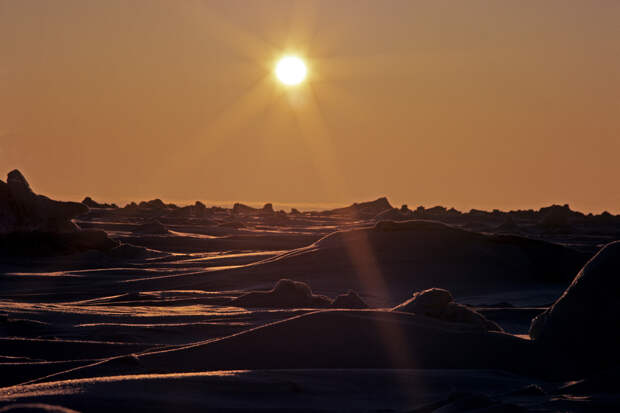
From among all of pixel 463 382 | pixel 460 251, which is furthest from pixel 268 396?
pixel 460 251

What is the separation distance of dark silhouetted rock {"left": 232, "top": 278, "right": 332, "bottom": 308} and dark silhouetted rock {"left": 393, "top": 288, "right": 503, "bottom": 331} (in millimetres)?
1969

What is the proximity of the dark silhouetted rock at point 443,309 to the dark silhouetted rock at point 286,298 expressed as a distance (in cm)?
197

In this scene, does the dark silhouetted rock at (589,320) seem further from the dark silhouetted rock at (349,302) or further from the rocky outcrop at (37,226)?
the rocky outcrop at (37,226)

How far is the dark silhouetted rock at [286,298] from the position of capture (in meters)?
7.44

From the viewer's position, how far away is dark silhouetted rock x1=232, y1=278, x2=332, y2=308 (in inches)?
293

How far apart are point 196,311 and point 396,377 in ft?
11.0

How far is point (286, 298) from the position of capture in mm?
7625

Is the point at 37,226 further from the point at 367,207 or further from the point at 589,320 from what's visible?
the point at 367,207

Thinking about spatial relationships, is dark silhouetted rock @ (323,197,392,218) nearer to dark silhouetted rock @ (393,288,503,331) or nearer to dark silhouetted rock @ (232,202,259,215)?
dark silhouetted rock @ (232,202,259,215)

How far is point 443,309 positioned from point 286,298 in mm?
2501

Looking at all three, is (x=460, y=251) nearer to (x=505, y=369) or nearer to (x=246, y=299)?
(x=246, y=299)

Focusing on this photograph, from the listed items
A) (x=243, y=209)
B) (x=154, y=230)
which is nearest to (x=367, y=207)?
(x=243, y=209)

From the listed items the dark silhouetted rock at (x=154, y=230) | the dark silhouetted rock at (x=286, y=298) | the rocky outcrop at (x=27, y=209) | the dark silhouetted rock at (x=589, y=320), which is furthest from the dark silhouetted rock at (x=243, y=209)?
the dark silhouetted rock at (x=589, y=320)

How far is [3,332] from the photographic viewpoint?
5.52 metres
